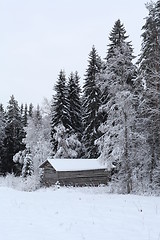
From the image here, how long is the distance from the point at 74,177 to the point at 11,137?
20.8 m

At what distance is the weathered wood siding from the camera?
2411cm

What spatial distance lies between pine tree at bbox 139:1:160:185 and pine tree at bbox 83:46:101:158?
12.9 m

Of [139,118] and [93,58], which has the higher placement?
[93,58]

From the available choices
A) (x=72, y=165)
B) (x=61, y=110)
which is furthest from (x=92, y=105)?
(x=72, y=165)

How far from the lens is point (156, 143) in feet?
57.3

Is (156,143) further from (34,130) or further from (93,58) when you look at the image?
(34,130)

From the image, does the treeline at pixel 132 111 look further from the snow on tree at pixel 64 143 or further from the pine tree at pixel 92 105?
the snow on tree at pixel 64 143

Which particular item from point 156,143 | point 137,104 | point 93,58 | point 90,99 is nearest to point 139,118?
point 137,104

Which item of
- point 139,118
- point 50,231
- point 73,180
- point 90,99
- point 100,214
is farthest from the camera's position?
point 90,99

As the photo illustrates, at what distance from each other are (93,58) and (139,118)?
59.2 feet

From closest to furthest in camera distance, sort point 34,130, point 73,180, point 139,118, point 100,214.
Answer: point 100,214, point 139,118, point 73,180, point 34,130

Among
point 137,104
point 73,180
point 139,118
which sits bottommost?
point 73,180

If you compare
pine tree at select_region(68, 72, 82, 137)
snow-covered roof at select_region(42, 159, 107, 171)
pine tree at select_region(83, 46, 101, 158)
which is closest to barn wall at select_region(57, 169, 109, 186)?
snow-covered roof at select_region(42, 159, 107, 171)

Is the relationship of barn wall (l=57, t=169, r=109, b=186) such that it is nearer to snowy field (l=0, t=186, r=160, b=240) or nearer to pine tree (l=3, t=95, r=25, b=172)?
snowy field (l=0, t=186, r=160, b=240)
